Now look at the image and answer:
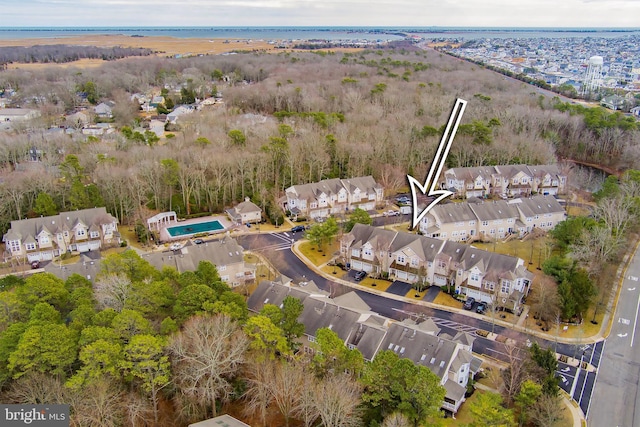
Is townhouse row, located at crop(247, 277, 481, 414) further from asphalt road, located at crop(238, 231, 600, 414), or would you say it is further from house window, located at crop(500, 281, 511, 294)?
house window, located at crop(500, 281, 511, 294)

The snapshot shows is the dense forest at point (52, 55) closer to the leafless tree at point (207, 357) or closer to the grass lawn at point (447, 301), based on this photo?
the leafless tree at point (207, 357)

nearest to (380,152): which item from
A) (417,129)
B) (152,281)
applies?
(417,129)

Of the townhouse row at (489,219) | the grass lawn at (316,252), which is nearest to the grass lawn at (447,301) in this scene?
the townhouse row at (489,219)

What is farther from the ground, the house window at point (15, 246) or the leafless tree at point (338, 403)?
the leafless tree at point (338, 403)

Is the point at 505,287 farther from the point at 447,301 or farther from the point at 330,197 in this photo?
the point at 330,197

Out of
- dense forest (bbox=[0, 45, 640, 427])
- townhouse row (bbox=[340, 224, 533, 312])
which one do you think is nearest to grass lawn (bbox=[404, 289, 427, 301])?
townhouse row (bbox=[340, 224, 533, 312])

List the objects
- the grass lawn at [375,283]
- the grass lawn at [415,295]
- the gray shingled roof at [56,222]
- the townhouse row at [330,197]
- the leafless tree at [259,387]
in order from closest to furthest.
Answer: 1. the leafless tree at [259,387]
2. the grass lawn at [415,295]
3. the grass lawn at [375,283]
4. the gray shingled roof at [56,222]
5. the townhouse row at [330,197]
